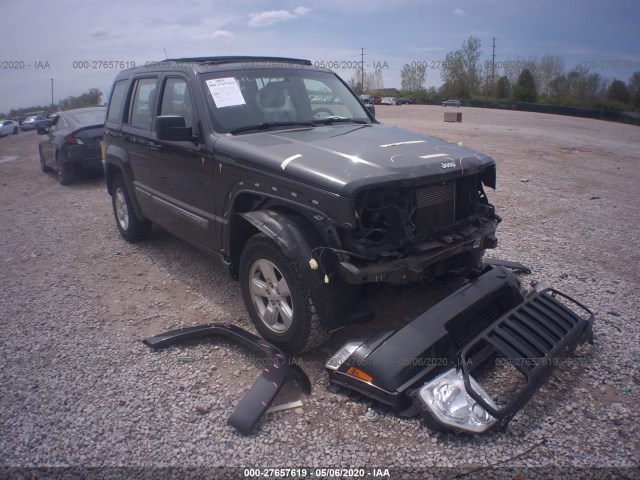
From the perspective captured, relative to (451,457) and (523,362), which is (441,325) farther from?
(451,457)

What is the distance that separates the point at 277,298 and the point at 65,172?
8612 millimetres

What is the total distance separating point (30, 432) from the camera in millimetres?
2836

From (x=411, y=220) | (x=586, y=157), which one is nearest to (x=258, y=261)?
(x=411, y=220)

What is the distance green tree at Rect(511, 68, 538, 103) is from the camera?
52912mm

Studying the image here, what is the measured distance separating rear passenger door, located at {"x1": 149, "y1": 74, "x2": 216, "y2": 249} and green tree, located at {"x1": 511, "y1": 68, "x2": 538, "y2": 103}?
181ft

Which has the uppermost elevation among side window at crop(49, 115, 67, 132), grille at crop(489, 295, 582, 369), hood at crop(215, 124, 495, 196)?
side window at crop(49, 115, 67, 132)

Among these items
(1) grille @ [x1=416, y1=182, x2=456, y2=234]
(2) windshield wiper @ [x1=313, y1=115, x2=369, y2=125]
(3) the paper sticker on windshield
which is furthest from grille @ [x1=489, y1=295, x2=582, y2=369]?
(3) the paper sticker on windshield

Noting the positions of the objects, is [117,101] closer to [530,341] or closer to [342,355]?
[342,355]

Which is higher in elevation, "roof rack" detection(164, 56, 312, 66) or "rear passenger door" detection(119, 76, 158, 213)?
"roof rack" detection(164, 56, 312, 66)

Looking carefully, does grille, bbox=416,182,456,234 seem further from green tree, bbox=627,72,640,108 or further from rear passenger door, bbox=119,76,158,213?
green tree, bbox=627,72,640,108

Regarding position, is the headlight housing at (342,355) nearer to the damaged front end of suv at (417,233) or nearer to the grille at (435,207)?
the damaged front end of suv at (417,233)

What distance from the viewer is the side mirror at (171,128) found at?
391cm

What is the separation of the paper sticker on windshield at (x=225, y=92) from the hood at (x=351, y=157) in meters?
0.43

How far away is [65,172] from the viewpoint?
10.2m
